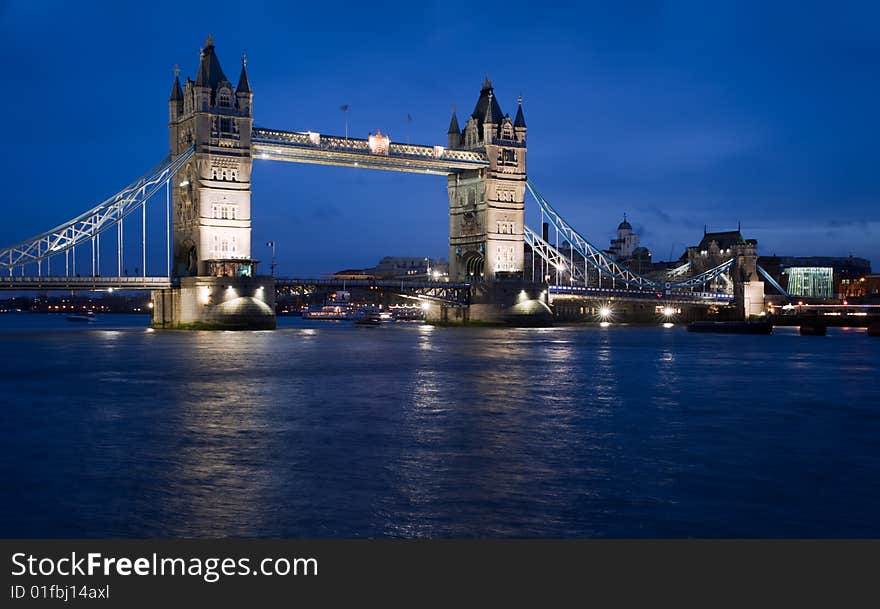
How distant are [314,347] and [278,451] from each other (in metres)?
35.1

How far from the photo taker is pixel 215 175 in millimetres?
62469

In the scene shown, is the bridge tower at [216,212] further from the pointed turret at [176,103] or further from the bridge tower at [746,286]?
the bridge tower at [746,286]

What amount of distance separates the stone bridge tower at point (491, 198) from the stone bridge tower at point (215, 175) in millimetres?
22359

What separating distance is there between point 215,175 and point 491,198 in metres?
25.1

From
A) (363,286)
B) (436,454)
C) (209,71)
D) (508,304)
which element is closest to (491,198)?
(508,304)

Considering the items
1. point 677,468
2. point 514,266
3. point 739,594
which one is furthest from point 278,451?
point 514,266

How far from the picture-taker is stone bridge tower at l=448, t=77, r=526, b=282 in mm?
77562

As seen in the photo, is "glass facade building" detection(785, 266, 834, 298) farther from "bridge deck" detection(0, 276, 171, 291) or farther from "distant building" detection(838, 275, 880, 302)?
"bridge deck" detection(0, 276, 171, 291)

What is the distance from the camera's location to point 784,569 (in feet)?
29.0

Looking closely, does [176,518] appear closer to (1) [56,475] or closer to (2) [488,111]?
(1) [56,475]

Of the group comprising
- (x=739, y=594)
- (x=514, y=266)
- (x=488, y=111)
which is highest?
(x=488, y=111)

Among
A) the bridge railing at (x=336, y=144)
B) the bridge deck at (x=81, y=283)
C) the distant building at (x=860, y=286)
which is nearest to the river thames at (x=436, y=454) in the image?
the bridge deck at (x=81, y=283)

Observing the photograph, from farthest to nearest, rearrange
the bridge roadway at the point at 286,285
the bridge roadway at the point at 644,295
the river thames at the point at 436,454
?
the bridge roadway at the point at 644,295, the bridge roadway at the point at 286,285, the river thames at the point at 436,454

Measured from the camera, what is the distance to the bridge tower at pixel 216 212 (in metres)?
61.4
